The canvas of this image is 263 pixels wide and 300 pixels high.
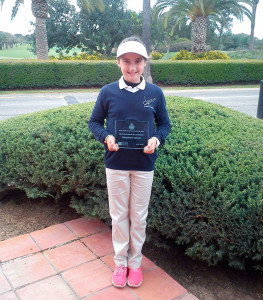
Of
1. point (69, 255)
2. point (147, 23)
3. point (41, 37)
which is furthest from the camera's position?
point (41, 37)

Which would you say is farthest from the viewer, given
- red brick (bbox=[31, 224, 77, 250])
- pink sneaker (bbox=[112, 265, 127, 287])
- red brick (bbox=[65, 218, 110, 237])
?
red brick (bbox=[65, 218, 110, 237])

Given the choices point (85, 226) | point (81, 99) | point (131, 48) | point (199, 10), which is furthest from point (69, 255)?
point (199, 10)

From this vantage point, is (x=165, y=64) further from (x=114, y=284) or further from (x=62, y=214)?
(x=114, y=284)

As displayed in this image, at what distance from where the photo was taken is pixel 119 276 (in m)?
2.28

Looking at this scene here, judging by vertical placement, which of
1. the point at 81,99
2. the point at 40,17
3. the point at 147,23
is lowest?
the point at 81,99

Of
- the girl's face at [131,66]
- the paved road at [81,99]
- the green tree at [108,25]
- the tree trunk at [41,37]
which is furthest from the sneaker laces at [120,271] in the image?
the green tree at [108,25]

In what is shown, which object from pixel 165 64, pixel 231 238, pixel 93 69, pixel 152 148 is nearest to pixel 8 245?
pixel 152 148

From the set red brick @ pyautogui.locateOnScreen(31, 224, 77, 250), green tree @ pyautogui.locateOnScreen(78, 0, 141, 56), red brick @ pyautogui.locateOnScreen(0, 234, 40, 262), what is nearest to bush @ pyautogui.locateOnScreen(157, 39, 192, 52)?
green tree @ pyautogui.locateOnScreen(78, 0, 141, 56)

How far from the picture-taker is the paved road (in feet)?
36.2

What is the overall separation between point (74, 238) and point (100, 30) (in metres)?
26.1

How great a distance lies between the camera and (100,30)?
26.7 meters

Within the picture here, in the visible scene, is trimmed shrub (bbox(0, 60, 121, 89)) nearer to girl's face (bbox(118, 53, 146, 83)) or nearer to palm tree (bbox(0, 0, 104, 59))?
palm tree (bbox(0, 0, 104, 59))

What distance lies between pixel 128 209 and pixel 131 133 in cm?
58

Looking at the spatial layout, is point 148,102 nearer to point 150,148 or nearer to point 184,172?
point 150,148
